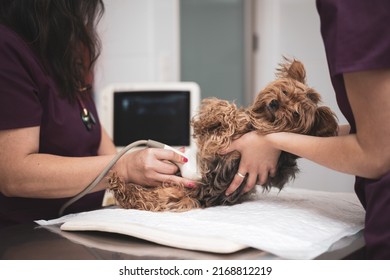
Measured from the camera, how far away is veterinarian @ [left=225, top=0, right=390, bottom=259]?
2.71 feet

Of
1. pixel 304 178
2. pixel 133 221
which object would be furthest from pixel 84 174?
pixel 304 178

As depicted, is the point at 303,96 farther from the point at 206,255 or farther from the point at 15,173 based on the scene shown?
the point at 15,173

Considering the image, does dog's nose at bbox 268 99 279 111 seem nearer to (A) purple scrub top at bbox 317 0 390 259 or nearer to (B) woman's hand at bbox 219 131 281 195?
(B) woman's hand at bbox 219 131 281 195

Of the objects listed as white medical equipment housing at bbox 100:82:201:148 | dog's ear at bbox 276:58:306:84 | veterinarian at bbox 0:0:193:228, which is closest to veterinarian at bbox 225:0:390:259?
dog's ear at bbox 276:58:306:84

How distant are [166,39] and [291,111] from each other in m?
2.16

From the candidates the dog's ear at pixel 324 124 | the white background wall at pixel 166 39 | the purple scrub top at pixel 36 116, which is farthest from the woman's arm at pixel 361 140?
the white background wall at pixel 166 39

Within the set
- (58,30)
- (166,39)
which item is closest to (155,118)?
(166,39)

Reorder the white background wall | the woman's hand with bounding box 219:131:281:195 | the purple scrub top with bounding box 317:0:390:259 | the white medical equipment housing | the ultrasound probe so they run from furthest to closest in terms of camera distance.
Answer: the white background wall
the white medical equipment housing
the ultrasound probe
the woman's hand with bounding box 219:131:281:195
the purple scrub top with bounding box 317:0:390:259

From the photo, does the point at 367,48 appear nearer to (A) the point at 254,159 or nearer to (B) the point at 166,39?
(A) the point at 254,159

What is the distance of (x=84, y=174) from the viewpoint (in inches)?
48.9

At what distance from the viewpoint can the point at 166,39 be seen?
10.4 ft

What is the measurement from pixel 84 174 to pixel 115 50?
7.19 ft

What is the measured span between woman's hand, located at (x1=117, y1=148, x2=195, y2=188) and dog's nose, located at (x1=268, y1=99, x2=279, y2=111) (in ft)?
0.89

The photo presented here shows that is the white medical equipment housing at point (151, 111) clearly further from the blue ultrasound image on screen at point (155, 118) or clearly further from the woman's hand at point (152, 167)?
the woman's hand at point (152, 167)
